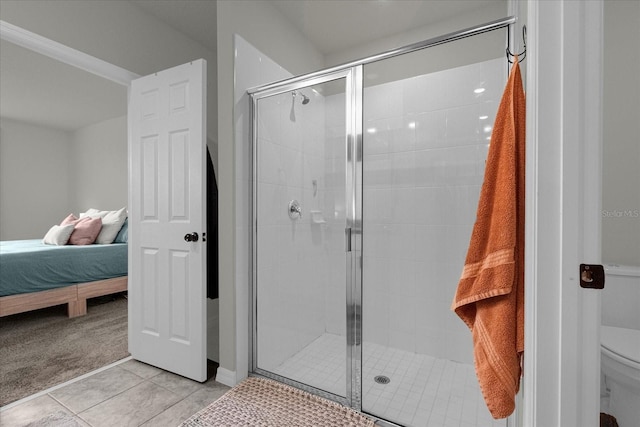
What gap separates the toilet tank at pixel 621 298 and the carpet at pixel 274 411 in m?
1.20

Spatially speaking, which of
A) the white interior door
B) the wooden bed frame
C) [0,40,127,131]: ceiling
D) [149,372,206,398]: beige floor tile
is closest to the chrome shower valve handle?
the white interior door

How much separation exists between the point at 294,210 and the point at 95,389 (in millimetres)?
1628

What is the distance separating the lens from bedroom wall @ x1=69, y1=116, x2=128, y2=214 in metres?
5.28

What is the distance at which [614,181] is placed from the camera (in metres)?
0.66

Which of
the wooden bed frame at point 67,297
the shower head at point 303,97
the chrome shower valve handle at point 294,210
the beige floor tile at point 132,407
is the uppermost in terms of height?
the shower head at point 303,97

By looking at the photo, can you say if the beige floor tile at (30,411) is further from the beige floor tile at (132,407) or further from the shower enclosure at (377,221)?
the shower enclosure at (377,221)

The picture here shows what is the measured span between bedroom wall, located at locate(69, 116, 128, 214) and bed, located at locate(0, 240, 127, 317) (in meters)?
1.82

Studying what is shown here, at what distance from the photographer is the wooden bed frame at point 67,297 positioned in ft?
9.55

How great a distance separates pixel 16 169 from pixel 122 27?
5.20 m

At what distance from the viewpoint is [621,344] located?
0.83 meters

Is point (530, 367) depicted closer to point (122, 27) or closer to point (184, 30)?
point (122, 27)

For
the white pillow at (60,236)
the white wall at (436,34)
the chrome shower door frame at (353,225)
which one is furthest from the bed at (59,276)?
the white wall at (436,34)

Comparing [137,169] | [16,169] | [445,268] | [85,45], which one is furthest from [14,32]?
[16,169]

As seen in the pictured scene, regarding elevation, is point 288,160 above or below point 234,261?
above
